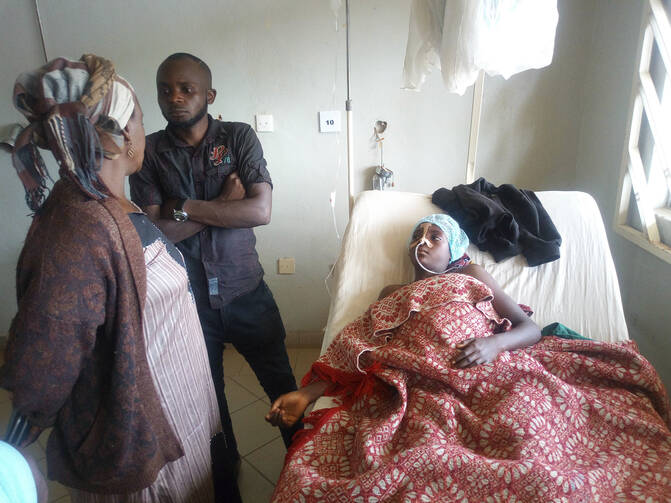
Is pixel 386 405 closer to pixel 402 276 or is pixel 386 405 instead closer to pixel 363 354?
pixel 363 354

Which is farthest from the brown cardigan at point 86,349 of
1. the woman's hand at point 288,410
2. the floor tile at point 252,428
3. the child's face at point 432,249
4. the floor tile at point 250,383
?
the floor tile at point 250,383

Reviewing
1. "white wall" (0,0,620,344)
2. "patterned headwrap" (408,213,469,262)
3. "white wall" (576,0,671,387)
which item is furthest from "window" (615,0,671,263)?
"patterned headwrap" (408,213,469,262)

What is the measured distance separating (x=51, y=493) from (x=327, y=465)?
1433 millimetres

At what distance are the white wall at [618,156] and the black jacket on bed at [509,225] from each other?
1.75ft

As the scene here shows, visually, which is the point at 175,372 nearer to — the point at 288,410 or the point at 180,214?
the point at 288,410

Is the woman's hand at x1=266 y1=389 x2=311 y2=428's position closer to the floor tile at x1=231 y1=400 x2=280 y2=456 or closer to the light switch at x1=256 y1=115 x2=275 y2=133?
the floor tile at x1=231 y1=400 x2=280 y2=456

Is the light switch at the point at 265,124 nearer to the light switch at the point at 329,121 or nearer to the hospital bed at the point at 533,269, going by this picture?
the light switch at the point at 329,121

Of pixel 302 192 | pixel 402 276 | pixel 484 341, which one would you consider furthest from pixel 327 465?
pixel 302 192

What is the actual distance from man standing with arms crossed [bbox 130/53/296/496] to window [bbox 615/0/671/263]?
4.90ft

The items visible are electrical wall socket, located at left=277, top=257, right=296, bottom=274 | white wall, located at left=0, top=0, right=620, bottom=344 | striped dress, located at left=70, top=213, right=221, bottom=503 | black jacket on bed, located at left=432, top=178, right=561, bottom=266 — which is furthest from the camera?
electrical wall socket, located at left=277, top=257, right=296, bottom=274

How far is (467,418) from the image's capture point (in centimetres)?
92

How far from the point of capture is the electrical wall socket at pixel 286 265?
94.7 inches

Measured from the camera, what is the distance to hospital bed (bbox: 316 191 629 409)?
1.37m

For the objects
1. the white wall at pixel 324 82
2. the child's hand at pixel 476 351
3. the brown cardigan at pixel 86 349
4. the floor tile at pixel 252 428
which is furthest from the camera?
the white wall at pixel 324 82
